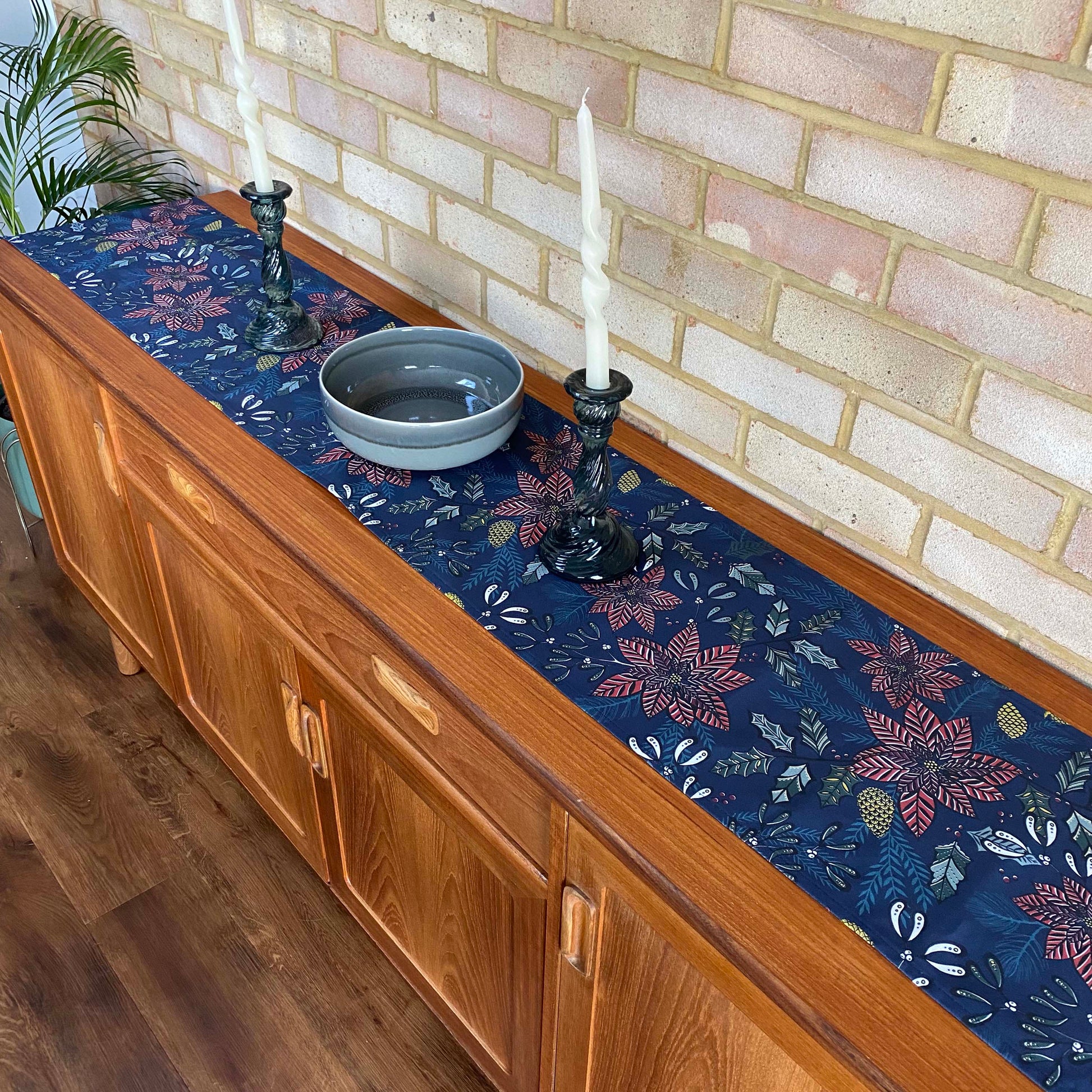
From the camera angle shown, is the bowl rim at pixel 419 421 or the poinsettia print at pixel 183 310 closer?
the bowl rim at pixel 419 421

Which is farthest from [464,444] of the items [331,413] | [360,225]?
[360,225]

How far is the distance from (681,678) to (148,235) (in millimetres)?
1338

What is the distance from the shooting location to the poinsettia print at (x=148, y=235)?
1.75 metres

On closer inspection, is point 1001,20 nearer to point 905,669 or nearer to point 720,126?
point 720,126

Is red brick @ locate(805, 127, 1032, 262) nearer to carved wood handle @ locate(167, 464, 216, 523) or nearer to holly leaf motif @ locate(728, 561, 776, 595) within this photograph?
holly leaf motif @ locate(728, 561, 776, 595)

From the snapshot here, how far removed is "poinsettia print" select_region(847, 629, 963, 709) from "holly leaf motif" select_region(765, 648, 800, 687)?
2.6 inches

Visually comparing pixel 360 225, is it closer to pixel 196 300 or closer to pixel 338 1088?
pixel 196 300

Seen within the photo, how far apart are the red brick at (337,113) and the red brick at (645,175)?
447mm

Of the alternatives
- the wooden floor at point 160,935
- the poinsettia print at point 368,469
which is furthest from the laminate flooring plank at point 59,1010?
the poinsettia print at point 368,469

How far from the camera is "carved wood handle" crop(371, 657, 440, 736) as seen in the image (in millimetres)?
1057

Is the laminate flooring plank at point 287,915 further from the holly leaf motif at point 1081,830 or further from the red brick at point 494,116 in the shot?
the red brick at point 494,116

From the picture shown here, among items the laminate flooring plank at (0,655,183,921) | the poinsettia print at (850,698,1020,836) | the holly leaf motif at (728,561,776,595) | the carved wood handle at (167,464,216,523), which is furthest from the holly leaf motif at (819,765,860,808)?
the laminate flooring plank at (0,655,183,921)

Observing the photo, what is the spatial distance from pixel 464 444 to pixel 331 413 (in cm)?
17

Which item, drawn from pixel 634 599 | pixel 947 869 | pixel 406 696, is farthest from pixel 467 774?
pixel 947 869
